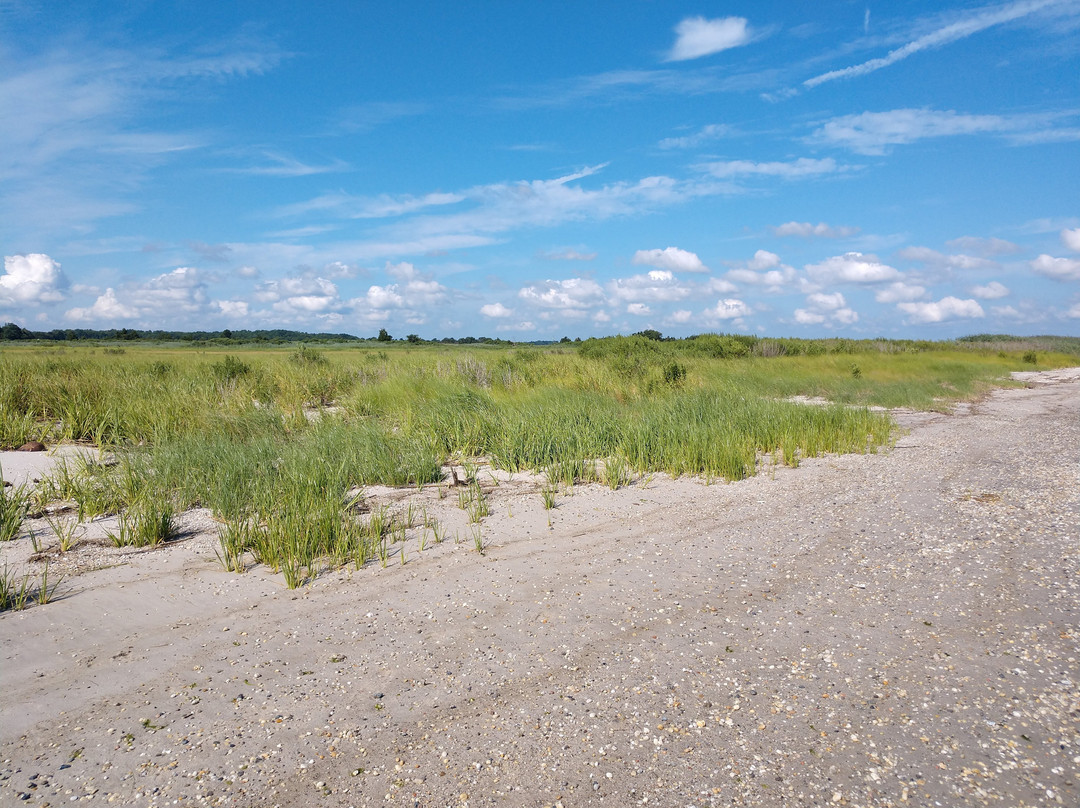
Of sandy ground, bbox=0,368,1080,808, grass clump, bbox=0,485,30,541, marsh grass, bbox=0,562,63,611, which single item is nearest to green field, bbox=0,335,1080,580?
grass clump, bbox=0,485,30,541

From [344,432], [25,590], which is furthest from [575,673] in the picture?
[344,432]

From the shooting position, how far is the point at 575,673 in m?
3.55

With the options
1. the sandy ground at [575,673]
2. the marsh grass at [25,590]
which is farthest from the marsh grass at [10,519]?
the marsh grass at [25,590]

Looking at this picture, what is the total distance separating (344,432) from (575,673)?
6581 millimetres

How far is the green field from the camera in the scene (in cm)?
613

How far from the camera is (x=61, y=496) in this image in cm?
708

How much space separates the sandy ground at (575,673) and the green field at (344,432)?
0.70m

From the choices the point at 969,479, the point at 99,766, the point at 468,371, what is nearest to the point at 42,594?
the point at 99,766

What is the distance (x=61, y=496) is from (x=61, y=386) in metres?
6.07

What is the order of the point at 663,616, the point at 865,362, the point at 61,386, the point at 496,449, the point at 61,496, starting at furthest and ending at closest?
the point at 865,362 < the point at 61,386 < the point at 496,449 < the point at 61,496 < the point at 663,616

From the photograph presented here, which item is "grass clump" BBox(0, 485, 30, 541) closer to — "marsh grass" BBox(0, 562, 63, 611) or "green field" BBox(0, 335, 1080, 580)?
"green field" BBox(0, 335, 1080, 580)

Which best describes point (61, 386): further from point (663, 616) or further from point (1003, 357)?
point (1003, 357)

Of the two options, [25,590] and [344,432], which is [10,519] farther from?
[344,432]

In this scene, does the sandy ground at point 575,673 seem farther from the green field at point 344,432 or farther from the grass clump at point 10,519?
the green field at point 344,432
